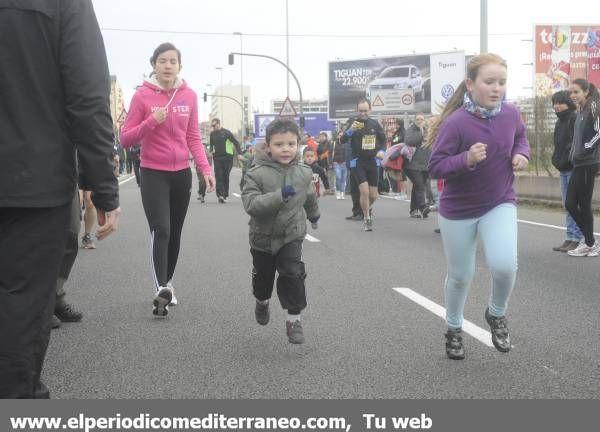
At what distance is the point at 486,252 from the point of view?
184 inches

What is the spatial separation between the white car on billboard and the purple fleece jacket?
46.3 meters

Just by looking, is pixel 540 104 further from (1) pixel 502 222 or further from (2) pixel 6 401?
(2) pixel 6 401

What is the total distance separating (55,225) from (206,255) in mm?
6854

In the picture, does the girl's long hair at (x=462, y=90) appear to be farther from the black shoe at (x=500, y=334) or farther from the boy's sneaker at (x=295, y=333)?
the boy's sneaker at (x=295, y=333)

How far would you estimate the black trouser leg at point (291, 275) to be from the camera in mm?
5195

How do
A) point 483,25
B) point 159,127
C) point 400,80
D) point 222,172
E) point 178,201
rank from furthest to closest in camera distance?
point 400,80 → point 483,25 → point 222,172 → point 178,201 → point 159,127

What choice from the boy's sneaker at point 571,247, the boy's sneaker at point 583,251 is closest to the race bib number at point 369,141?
the boy's sneaker at point 571,247

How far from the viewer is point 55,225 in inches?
118

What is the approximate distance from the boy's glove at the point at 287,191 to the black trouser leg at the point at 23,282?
1.98 m

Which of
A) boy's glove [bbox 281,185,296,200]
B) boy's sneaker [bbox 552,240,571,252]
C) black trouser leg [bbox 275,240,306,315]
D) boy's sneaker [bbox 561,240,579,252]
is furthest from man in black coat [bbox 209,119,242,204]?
boy's glove [bbox 281,185,296,200]

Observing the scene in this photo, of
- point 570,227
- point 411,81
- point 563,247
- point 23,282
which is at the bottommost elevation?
point 563,247

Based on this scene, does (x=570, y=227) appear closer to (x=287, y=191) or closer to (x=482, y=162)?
(x=482, y=162)

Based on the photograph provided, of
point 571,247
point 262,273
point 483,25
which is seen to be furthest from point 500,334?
point 483,25

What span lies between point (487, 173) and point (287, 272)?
1353mm
